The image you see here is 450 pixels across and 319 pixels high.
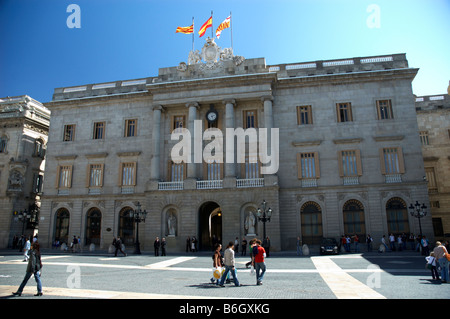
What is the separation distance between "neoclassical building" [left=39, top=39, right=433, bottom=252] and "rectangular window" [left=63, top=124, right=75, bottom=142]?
0.53m

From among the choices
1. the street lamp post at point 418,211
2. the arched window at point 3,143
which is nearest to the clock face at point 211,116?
the street lamp post at point 418,211

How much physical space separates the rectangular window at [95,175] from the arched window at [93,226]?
2926 millimetres

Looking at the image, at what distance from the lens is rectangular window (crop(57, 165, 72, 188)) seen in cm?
3744

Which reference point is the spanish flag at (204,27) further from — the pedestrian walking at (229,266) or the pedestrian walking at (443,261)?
the pedestrian walking at (443,261)

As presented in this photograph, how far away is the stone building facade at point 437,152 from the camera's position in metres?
36.8

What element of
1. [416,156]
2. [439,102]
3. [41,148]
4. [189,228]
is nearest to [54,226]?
[41,148]

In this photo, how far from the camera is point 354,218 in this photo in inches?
1228

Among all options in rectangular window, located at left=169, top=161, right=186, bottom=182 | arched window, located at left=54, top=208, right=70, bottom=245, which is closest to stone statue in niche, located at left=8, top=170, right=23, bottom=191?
arched window, located at left=54, top=208, right=70, bottom=245

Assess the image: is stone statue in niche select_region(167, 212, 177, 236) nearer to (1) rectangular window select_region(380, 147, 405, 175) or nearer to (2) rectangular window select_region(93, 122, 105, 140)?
(2) rectangular window select_region(93, 122, 105, 140)

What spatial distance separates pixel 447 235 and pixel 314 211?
629 inches

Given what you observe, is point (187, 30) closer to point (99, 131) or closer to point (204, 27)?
point (204, 27)

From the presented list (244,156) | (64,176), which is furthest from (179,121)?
(64,176)

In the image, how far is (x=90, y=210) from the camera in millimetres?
36688

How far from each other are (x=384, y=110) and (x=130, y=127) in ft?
90.8
